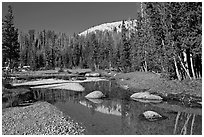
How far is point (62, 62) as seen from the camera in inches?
4483

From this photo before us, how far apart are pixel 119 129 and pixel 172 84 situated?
17.3 metres

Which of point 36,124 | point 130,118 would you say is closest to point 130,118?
point 130,118

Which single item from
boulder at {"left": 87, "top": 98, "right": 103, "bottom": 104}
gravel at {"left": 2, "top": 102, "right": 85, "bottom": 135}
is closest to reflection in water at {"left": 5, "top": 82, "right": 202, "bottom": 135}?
boulder at {"left": 87, "top": 98, "right": 103, "bottom": 104}

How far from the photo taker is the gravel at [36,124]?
12.8 metres

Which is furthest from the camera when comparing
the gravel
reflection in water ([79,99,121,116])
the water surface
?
reflection in water ([79,99,121,116])

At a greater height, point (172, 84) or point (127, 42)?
point (127, 42)

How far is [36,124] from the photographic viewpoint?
1439 centimetres

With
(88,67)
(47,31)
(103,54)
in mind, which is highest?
(47,31)

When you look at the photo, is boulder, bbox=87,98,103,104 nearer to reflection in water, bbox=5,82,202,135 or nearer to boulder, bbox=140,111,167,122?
reflection in water, bbox=5,82,202,135

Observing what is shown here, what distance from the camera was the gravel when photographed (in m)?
12.8

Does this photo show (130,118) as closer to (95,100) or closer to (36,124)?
(36,124)

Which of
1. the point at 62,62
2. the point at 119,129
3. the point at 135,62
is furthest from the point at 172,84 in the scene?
the point at 62,62

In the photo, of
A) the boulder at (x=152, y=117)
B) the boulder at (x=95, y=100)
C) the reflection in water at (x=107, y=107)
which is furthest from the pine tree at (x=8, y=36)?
the boulder at (x=152, y=117)

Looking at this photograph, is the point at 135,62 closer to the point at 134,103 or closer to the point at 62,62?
the point at 134,103
